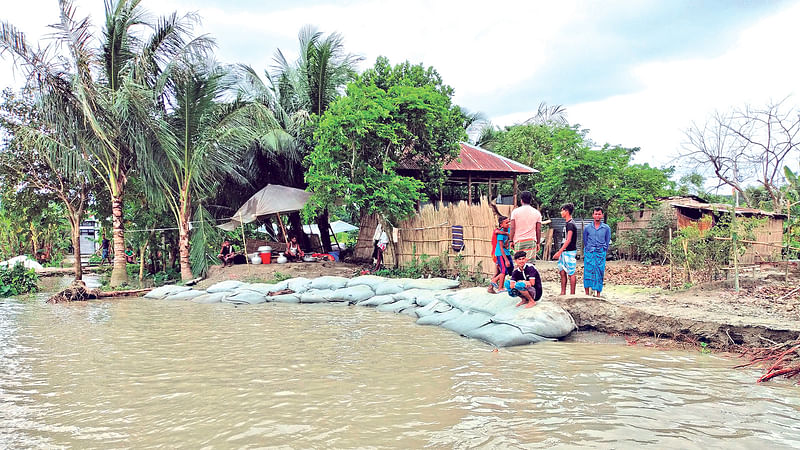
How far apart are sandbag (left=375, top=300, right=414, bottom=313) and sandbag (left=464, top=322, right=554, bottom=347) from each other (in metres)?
2.61

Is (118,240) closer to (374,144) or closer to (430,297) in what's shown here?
(374,144)

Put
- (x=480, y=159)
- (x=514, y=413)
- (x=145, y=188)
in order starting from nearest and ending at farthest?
(x=514, y=413), (x=145, y=188), (x=480, y=159)

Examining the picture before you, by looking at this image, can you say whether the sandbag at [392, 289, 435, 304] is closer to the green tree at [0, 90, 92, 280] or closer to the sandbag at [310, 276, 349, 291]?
the sandbag at [310, 276, 349, 291]

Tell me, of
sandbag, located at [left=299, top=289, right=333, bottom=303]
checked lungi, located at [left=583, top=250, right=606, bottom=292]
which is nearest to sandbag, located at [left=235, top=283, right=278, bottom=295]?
sandbag, located at [left=299, top=289, right=333, bottom=303]

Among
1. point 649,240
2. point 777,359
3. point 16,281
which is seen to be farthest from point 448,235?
point 16,281

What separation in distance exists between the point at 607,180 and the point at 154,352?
45.0 feet

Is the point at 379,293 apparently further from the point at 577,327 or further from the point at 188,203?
the point at 188,203

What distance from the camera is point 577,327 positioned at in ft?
19.5

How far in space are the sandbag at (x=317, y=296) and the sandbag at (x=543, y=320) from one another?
4.48 metres

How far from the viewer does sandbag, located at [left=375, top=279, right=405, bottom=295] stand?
9312mm

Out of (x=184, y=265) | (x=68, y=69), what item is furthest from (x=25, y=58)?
(x=184, y=265)

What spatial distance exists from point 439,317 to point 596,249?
89.9 inches

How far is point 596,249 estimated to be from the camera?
663cm

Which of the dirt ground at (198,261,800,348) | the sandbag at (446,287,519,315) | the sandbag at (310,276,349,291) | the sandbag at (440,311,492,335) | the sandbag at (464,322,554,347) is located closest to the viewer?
the dirt ground at (198,261,800,348)
